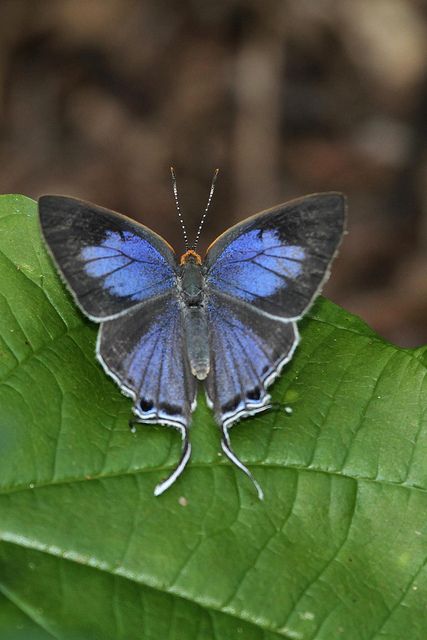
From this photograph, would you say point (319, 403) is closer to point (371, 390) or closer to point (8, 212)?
point (371, 390)

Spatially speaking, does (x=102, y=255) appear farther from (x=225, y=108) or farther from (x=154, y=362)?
(x=225, y=108)

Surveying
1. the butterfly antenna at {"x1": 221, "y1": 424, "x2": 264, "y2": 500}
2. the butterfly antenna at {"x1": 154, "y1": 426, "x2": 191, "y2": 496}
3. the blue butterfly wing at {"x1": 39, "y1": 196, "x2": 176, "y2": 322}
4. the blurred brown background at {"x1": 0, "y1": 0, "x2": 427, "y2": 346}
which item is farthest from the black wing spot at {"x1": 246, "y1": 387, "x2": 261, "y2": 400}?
the blurred brown background at {"x1": 0, "y1": 0, "x2": 427, "y2": 346}

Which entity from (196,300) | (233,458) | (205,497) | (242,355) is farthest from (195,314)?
(205,497)

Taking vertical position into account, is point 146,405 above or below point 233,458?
above

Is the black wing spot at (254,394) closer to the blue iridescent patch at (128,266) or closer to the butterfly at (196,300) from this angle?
the butterfly at (196,300)

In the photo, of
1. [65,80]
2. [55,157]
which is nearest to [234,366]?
[55,157]

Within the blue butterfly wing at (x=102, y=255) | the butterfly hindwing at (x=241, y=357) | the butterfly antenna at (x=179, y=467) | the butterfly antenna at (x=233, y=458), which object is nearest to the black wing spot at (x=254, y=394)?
the butterfly hindwing at (x=241, y=357)
